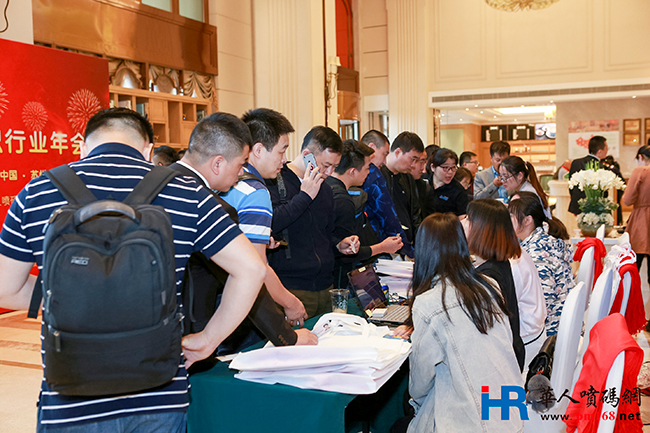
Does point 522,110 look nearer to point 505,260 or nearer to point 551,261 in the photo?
point 551,261

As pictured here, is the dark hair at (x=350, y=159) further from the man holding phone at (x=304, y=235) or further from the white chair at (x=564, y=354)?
the white chair at (x=564, y=354)

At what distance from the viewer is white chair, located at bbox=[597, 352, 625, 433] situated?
4.09ft

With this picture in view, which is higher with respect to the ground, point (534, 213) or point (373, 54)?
point (373, 54)

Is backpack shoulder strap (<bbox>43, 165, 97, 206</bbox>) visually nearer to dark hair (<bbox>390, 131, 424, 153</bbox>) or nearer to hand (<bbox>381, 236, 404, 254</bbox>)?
hand (<bbox>381, 236, 404, 254</bbox>)

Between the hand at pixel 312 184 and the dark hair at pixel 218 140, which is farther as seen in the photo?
the hand at pixel 312 184

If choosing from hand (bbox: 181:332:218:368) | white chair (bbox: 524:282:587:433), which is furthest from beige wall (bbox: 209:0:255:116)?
hand (bbox: 181:332:218:368)

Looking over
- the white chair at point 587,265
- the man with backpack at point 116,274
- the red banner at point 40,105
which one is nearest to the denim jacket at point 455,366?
the man with backpack at point 116,274

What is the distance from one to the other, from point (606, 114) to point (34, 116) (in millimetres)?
12263

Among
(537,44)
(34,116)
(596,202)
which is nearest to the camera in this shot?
(596,202)

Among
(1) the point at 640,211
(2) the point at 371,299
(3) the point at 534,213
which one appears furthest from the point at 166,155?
(1) the point at 640,211

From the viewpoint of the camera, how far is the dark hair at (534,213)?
320cm

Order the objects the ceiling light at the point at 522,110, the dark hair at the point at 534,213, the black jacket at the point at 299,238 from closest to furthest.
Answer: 1. the black jacket at the point at 299,238
2. the dark hair at the point at 534,213
3. the ceiling light at the point at 522,110

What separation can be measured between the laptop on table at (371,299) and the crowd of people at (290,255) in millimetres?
180
